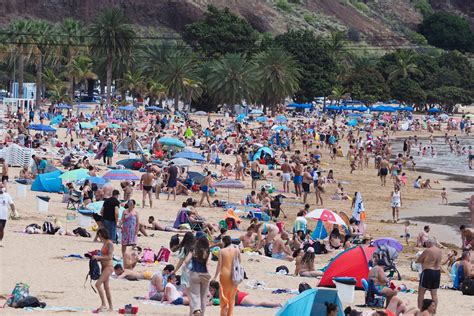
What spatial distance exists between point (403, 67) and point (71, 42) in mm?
38358

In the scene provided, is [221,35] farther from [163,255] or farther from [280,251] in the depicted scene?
[163,255]

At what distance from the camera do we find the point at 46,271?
15.4m

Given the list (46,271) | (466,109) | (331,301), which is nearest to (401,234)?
(46,271)

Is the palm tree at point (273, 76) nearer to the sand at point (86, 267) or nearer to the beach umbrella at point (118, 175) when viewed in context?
the sand at point (86, 267)

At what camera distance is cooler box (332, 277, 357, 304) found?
47.8 feet

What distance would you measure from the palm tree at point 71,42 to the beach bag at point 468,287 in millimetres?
53756

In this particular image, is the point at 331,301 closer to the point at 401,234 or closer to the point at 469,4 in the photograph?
the point at 401,234

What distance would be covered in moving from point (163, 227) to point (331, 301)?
983cm

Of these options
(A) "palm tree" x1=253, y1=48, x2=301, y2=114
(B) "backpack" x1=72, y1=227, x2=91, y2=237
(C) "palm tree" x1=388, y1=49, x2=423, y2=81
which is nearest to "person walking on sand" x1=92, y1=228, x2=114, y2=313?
(B) "backpack" x1=72, y1=227, x2=91, y2=237

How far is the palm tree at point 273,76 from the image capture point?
74375 millimetres

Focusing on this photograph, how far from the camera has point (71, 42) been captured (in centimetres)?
7181

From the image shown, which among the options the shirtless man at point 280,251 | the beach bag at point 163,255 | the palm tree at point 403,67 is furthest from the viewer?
the palm tree at point 403,67

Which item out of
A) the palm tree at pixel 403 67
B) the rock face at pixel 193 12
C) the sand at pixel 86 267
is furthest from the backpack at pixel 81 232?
the rock face at pixel 193 12

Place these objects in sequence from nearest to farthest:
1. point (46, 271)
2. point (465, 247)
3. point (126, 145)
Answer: point (46, 271), point (465, 247), point (126, 145)
